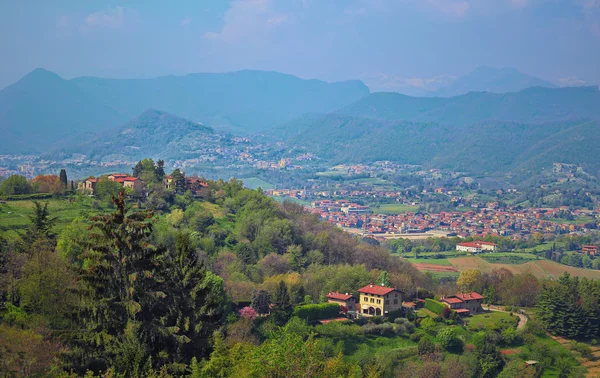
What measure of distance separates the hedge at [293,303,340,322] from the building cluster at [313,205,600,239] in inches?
2286

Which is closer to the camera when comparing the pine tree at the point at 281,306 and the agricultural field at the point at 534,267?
the pine tree at the point at 281,306

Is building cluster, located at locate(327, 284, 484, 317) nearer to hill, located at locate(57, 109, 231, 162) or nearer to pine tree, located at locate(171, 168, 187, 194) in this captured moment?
pine tree, located at locate(171, 168, 187, 194)

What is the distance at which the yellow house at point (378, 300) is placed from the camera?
34219 millimetres

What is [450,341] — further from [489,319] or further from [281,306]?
[281,306]

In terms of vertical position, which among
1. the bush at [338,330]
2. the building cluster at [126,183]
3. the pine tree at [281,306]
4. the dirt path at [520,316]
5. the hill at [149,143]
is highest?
the hill at [149,143]

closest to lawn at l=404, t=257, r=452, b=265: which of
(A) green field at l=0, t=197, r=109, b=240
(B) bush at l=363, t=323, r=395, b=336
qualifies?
(A) green field at l=0, t=197, r=109, b=240

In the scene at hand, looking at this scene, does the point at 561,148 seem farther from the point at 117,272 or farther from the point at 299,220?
the point at 117,272

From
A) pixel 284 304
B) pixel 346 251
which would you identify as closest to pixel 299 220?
pixel 346 251

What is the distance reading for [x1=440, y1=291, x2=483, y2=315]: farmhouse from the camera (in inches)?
1474

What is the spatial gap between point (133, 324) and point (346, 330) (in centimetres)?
1596

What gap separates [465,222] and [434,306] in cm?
7255

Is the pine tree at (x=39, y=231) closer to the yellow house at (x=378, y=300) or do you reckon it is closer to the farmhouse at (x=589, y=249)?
the yellow house at (x=378, y=300)

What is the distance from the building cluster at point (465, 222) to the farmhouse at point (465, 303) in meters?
51.7

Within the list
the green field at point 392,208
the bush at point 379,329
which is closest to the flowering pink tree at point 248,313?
the bush at point 379,329
